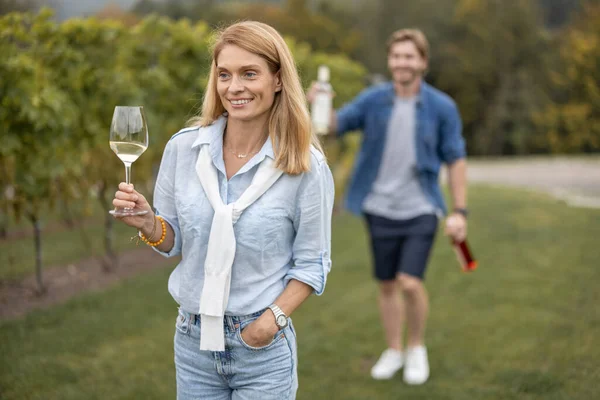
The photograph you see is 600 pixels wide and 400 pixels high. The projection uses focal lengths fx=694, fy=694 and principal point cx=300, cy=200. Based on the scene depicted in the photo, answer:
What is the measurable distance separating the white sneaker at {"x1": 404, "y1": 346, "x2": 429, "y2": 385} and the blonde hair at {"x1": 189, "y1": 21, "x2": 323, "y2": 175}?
2.60 metres

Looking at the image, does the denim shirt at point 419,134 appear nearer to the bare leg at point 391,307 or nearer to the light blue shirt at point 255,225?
the bare leg at point 391,307

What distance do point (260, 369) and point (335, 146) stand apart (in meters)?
11.2

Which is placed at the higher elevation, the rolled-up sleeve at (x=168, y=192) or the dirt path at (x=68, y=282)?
the rolled-up sleeve at (x=168, y=192)

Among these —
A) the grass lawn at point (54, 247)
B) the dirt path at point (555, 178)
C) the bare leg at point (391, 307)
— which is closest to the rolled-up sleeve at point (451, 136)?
the bare leg at point (391, 307)

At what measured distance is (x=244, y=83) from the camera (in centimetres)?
224

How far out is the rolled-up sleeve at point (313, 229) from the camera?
2.27m

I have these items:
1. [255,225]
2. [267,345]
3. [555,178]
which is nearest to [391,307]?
[267,345]

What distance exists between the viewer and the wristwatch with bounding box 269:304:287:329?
2.24 m

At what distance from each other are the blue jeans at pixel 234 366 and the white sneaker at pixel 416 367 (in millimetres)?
2326

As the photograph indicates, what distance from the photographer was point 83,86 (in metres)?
5.80

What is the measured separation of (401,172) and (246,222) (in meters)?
2.28

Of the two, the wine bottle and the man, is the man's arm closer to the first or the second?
the man

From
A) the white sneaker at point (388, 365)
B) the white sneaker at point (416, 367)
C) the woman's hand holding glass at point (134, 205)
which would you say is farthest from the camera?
the white sneaker at point (388, 365)

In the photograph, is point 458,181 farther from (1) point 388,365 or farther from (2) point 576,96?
(2) point 576,96
